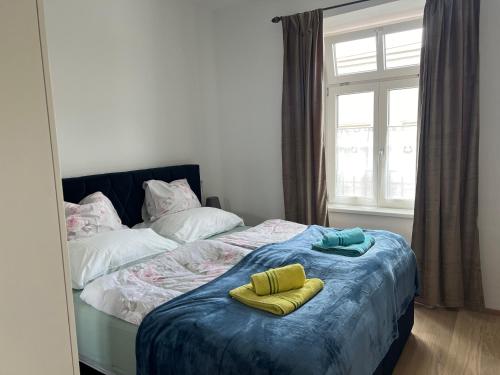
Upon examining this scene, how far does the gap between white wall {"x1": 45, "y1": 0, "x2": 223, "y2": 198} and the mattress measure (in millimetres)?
1232

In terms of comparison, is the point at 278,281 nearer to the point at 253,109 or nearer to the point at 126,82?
the point at 126,82

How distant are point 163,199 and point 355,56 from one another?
2.17 m

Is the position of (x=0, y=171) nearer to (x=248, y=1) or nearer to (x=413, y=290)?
(x=413, y=290)

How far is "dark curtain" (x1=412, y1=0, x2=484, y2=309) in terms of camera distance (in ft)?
8.71

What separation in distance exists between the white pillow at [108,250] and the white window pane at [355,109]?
201cm

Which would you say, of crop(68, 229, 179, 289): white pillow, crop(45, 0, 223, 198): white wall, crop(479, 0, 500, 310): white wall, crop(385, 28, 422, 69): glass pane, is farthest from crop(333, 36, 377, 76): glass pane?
crop(68, 229, 179, 289): white pillow

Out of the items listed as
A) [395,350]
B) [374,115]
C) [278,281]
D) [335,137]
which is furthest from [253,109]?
[395,350]

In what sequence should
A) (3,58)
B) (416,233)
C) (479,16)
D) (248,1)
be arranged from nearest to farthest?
(3,58) → (479,16) → (416,233) → (248,1)

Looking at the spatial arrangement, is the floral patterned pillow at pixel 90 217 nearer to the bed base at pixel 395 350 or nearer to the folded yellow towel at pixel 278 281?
the bed base at pixel 395 350

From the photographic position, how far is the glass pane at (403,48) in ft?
10.2

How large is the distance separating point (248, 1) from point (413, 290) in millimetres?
2967

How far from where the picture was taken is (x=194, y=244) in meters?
2.43

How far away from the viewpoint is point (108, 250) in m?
2.17

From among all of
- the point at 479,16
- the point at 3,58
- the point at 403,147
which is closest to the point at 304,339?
the point at 3,58
